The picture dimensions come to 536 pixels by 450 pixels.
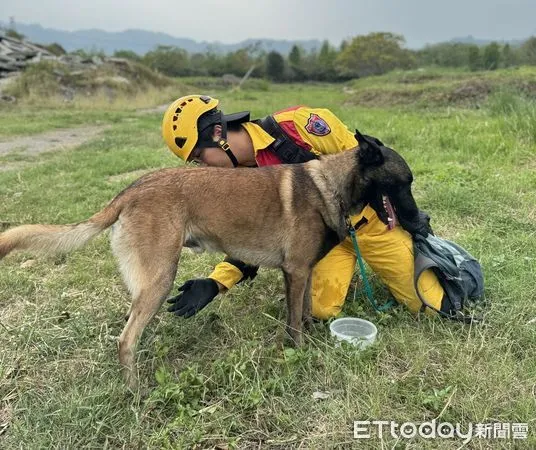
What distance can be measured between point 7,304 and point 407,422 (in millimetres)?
2846

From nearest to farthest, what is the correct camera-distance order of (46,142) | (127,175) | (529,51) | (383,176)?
(383,176)
(127,175)
(46,142)
(529,51)

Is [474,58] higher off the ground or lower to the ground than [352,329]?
higher

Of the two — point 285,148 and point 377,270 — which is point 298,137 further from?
point 377,270

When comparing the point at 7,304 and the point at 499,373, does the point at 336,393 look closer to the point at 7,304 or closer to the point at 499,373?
the point at 499,373

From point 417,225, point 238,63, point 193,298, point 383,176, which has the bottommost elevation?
point 238,63

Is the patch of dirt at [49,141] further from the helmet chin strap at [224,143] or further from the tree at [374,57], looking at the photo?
the tree at [374,57]

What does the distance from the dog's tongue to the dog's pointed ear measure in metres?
0.27

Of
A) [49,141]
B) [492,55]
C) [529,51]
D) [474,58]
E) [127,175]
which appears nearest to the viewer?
[127,175]

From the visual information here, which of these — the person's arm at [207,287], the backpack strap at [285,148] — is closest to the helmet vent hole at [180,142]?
the backpack strap at [285,148]

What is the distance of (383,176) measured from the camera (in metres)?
3.09

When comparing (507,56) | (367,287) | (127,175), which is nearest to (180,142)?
(367,287)

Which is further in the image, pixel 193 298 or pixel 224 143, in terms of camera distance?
pixel 224 143

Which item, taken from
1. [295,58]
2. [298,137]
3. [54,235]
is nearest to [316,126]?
[298,137]

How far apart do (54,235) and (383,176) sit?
197 cm
